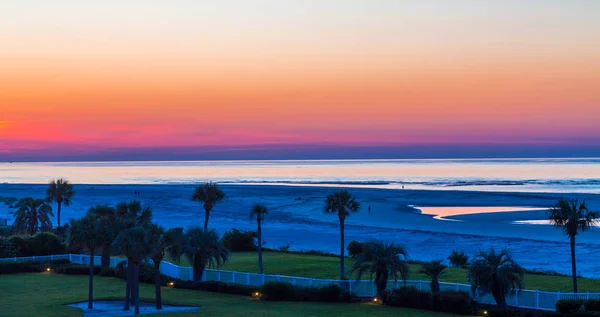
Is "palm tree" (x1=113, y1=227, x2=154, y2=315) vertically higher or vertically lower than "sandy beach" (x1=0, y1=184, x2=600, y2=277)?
lower

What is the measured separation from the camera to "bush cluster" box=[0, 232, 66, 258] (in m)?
51.6

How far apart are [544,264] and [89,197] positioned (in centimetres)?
8741

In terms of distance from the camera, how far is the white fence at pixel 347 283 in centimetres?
3094

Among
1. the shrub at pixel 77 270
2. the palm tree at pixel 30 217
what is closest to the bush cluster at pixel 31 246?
the shrub at pixel 77 270

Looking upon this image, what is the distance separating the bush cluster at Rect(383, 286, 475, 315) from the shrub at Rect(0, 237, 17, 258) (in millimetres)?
29925

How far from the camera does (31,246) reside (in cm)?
5256

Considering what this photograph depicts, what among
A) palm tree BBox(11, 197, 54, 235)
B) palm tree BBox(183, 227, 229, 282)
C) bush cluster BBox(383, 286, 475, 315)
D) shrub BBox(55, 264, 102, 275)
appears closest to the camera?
bush cluster BBox(383, 286, 475, 315)

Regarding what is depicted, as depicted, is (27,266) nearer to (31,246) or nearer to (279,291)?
(31,246)

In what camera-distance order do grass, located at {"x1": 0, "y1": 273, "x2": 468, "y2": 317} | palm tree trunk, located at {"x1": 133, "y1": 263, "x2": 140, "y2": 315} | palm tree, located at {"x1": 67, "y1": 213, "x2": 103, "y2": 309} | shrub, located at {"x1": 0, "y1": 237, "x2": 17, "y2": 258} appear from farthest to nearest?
shrub, located at {"x1": 0, "y1": 237, "x2": 17, "y2": 258}, palm tree, located at {"x1": 67, "y1": 213, "x2": 103, "y2": 309}, palm tree trunk, located at {"x1": 133, "y1": 263, "x2": 140, "y2": 315}, grass, located at {"x1": 0, "y1": 273, "x2": 468, "y2": 317}

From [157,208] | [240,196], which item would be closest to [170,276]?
[157,208]

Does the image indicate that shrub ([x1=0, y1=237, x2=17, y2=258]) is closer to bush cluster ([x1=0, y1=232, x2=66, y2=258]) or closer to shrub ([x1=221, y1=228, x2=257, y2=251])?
bush cluster ([x1=0, y1=232, x2=66, y2=258])

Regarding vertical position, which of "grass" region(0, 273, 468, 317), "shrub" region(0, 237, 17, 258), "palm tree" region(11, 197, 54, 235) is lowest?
"grass" region(0, 273, 468, 317)

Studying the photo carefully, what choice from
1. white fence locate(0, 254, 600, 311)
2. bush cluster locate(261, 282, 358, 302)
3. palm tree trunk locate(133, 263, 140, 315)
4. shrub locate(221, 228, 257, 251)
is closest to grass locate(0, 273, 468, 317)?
bush cluster locate(261, 282, 358, 302)

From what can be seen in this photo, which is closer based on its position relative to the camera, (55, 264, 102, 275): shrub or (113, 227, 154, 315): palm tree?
(113, 227, 154, 315): palm tree
